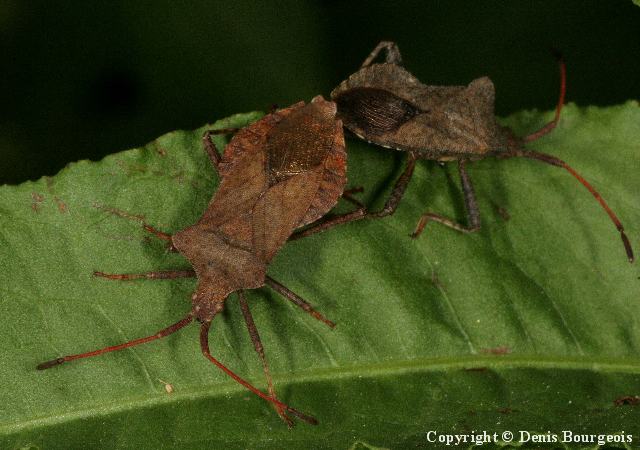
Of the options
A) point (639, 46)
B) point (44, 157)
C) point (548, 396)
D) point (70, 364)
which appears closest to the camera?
point (70, 364)

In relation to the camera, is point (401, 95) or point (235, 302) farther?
point (401, 95)

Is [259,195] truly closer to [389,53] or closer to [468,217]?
[468,217]

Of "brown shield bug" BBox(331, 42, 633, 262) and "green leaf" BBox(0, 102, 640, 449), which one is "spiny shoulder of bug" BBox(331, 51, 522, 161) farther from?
"green leaf" BBox(0, 102, 640, 449)

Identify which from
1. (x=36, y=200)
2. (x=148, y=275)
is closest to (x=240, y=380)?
(x=148, y=275)

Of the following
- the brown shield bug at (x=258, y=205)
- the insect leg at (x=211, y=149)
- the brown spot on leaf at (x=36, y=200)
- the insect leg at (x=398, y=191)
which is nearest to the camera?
the brown spot on leaf at (x=36, y=200)

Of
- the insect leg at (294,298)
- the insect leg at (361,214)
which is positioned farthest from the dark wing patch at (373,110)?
the insect leg at (294,298)

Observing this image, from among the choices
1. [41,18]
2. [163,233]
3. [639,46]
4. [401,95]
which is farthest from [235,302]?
[639,46]

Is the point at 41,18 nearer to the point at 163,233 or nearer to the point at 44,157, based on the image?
the point at 44,157

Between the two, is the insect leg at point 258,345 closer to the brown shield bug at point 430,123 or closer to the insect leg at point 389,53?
the brown shield bug at point 430,123
